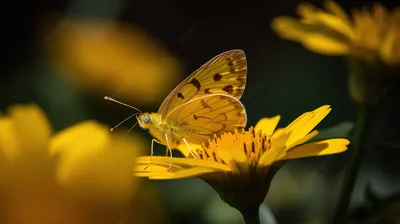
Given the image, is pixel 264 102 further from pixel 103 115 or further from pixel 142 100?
pixel 103 115

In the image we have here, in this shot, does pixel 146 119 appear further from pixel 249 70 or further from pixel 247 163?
pixel 249 70

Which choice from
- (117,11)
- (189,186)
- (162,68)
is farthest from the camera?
(162,68)

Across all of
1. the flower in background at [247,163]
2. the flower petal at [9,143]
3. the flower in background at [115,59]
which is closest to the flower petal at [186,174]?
the flower in background at [247,163]

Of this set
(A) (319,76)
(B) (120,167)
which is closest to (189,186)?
(B) (120,167)

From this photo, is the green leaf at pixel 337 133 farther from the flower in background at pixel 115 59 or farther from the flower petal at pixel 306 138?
the flower in background at pixel 115 59

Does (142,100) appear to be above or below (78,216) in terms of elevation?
below

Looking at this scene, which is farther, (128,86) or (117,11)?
(128,86)

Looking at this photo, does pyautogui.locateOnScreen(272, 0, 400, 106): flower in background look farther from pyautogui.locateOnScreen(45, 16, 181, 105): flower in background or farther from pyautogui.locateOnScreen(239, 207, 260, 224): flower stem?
pyautogui.locateOnScreen(45, 16, 181, 105): flower in background

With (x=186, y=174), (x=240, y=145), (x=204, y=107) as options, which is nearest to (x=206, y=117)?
(x=204, y=107)
